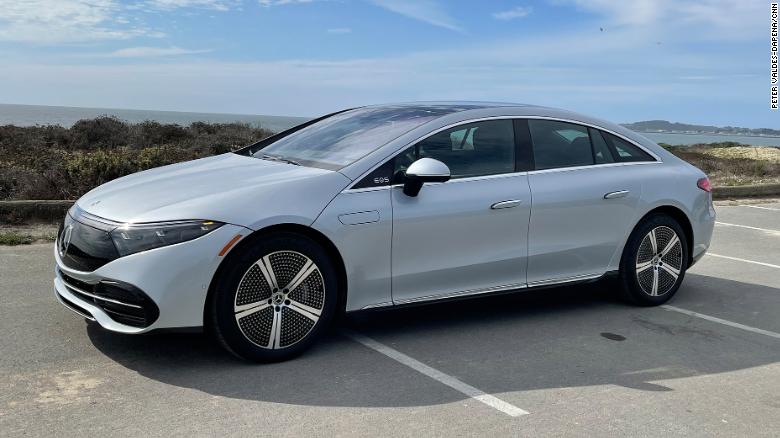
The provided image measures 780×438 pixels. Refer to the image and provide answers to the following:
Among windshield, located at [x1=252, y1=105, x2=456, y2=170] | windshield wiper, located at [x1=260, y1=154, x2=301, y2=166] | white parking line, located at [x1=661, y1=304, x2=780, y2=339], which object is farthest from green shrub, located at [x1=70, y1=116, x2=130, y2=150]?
white parking line, located at [x1=661, y1=304, x2=780, y2=339]

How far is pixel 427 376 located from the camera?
4.13 metres

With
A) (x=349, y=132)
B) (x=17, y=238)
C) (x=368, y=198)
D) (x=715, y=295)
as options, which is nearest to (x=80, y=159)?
(x=17, y=238)

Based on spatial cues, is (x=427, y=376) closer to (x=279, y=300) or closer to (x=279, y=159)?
(x=279, y=300)

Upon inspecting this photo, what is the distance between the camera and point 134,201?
4.15 meters

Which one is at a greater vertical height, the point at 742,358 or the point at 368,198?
the point at 368,198

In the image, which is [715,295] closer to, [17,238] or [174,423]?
[174,423]

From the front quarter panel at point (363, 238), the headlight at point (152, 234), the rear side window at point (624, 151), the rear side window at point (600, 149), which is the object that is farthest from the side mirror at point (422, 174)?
the rear side window at point (624, 151)

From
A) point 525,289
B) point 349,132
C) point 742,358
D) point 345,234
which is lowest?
point 742,358

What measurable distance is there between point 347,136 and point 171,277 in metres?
1.82

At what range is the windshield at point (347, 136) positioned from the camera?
15.7ft

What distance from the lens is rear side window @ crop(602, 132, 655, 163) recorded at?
5.70 meters

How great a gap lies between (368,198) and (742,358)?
2713mm

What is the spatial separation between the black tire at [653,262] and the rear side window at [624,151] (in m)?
0.49

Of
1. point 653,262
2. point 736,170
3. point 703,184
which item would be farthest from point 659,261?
point 736,170
